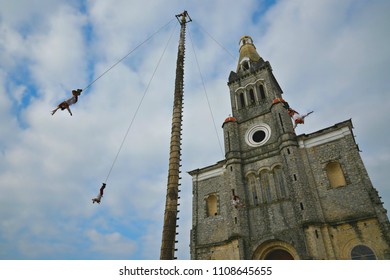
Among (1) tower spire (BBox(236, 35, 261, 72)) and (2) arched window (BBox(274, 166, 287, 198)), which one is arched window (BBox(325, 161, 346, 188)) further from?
(1) tower spire (BBox(236, 35, 261, 72))

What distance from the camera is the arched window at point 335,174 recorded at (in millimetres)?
20594

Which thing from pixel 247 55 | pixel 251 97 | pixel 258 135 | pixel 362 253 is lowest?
pixel 362 253

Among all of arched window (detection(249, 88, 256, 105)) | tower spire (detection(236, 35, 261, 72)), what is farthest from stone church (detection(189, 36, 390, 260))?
tower spire (detection(236, 35, 261, 72))

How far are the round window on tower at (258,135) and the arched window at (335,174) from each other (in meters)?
6.01

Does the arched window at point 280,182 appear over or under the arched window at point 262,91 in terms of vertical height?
under

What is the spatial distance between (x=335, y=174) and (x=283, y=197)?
4343 millimetres

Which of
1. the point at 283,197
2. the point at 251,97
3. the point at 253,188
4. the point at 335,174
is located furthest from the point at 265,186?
the point at 251,97

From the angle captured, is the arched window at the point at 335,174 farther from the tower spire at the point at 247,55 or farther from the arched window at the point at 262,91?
the tower spire at the point at 247,55

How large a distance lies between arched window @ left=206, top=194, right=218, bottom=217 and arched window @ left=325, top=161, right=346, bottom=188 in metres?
9.88

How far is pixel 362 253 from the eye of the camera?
17.3 m

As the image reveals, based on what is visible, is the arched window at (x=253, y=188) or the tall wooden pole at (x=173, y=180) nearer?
the tall wooden pole at (x=173, y=180)

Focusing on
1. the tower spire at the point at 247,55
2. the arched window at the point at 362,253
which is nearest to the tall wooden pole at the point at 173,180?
the arched window at the point at 362,253

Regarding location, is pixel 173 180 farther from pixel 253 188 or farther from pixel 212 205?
pixel 212 205

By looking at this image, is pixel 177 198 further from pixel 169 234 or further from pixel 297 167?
pixel 297 167
